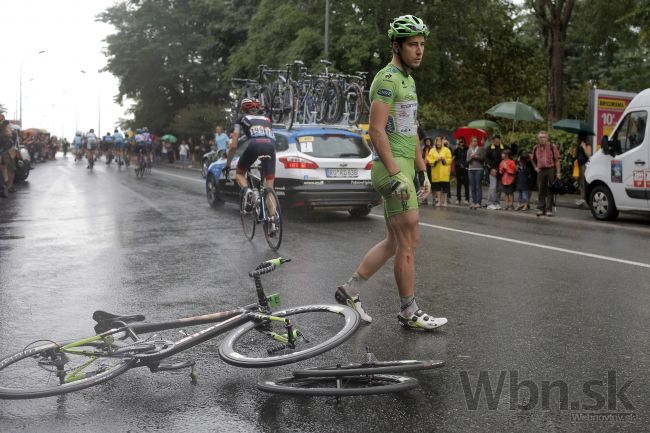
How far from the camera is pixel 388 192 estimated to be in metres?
5.52

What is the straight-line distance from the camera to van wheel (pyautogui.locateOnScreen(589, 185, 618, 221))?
49.8ft

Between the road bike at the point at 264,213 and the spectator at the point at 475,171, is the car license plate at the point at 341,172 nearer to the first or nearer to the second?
the road bike at the point at 264,213

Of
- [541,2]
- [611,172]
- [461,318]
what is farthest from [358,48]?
[461,318]

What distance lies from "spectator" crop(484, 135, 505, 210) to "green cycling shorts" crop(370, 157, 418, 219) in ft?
41.8

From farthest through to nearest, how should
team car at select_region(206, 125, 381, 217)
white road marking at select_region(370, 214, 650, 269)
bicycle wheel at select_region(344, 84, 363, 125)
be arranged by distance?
bicycle wheel at select_region(344, 84, 363, 125) → team car at select_region(206, 125, 381, 217) → white road marking at select_region(370, 214, 650, 269)

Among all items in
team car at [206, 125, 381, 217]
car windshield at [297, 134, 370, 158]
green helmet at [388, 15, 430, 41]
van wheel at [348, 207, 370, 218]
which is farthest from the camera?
van wheel at [348, 207, 370, 218]

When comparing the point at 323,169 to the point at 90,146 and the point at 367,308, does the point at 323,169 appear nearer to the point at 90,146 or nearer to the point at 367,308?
the point at 367,308

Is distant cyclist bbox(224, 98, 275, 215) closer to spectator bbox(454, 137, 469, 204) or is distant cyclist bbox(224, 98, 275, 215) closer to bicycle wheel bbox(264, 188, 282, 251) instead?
bicycle wheel bbox(264, 188, 282, 251)

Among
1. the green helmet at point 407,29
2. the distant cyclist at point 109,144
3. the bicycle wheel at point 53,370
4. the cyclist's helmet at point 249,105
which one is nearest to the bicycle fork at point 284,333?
the bicycle wheel at point 53,370

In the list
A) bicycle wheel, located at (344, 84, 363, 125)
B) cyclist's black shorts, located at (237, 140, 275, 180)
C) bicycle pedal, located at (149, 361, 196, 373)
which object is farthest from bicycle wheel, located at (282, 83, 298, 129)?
bicycle pedal, located at (149, 361, 196, 373)

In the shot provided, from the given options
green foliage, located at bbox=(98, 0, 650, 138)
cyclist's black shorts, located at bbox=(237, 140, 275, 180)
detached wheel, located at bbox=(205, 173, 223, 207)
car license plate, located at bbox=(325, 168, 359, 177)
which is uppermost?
green foliage, located at bbox=(98, 0, 650, 138)

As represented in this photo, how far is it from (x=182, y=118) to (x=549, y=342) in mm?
45464

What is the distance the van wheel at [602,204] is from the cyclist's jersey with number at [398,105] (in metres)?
10.6

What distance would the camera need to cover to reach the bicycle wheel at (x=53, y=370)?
4.05 metres
